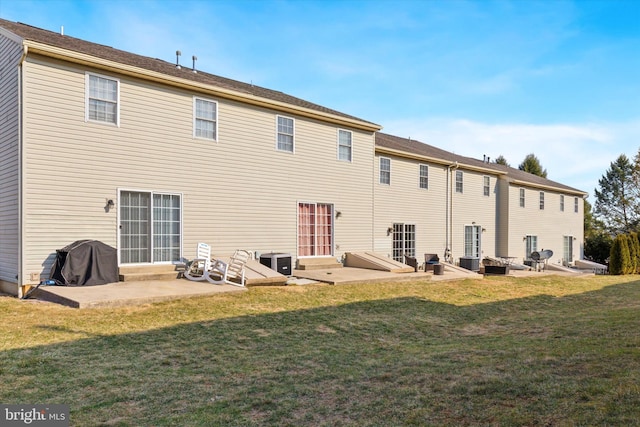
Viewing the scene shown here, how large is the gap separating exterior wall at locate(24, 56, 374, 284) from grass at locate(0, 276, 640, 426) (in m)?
2.43

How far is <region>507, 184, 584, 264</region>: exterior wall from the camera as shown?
2450cm

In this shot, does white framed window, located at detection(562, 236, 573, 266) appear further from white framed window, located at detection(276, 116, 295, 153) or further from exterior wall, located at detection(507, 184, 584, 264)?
white framed window, located at detection(276, 116, 295, 153)

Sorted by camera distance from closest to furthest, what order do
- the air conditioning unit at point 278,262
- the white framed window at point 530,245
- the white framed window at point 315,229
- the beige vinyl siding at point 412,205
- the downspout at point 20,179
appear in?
the downspout at point 20,179
the air conditioning unit at point 278,262
the white framed window at point 315,229
the beige vinyl siding at point 412,205
the white framed window at point 530,245

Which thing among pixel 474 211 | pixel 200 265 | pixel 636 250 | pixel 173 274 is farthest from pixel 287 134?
pixel 636 250

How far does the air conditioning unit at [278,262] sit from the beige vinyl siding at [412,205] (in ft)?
17.7

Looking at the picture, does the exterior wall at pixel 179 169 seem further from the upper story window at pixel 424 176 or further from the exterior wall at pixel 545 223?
the exterior wall at pixel 545 223

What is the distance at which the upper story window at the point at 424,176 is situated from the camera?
65.2ft

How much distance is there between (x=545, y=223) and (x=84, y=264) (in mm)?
25925

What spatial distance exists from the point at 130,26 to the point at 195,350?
11.4 m

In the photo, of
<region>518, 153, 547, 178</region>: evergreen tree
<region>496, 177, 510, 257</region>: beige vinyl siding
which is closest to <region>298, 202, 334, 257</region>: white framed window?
<region>496, 177, 510, 257</region>: beige vinyl siding

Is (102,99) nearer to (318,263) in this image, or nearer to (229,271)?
(229,271)

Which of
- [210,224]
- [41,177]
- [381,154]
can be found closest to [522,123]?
[381,154]

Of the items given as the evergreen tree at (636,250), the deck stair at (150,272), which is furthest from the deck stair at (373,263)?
the evergreen tree at (636,250)

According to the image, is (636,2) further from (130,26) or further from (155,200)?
(130,26)
